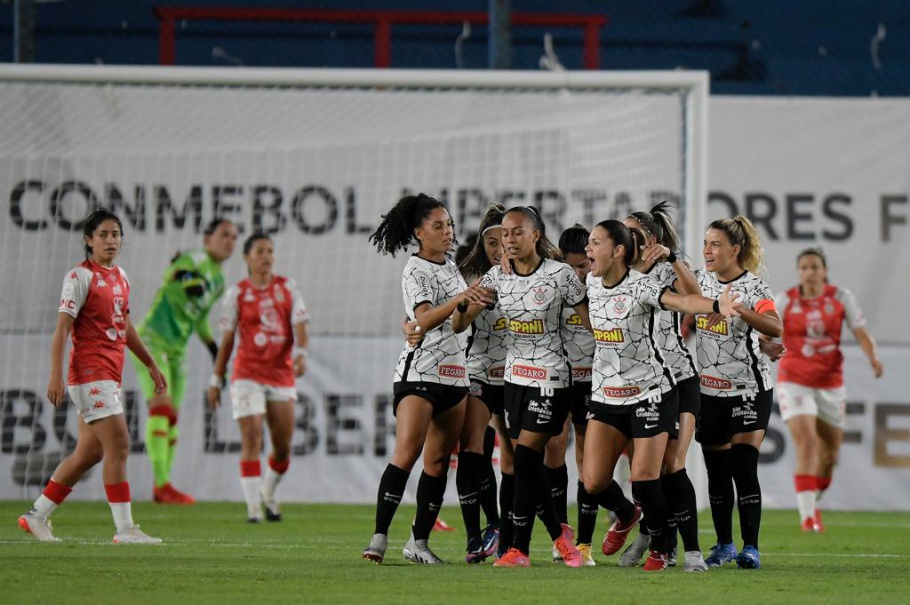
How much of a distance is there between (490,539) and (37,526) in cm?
270

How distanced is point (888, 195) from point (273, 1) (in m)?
6.20

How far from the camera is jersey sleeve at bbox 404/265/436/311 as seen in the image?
7.64m

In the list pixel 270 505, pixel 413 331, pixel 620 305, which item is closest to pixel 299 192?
pixel 270 505

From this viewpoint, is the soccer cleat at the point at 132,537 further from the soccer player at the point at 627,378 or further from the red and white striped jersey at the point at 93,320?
the soccer player at the point at 627,378

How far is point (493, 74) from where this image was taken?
1233cm

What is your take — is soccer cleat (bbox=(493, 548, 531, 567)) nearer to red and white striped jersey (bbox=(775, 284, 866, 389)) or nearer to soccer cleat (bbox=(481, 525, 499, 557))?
soccer cleat (bbox=(481, 525, 499, 557))

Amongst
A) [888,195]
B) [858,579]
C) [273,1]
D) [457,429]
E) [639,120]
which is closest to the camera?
[858,579]

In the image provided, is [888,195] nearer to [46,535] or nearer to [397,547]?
[397,547]

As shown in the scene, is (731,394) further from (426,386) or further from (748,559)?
(426,386)

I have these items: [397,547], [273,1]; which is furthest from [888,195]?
[397,547]

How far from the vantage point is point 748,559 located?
7863mm

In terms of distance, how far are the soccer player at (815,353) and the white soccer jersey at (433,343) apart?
14.6ft

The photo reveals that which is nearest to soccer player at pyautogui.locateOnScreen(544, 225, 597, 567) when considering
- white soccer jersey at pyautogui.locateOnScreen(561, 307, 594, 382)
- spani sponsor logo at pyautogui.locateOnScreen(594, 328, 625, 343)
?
white soccer jersey at pyautogui.locateOnScreen(561, 307, 594, 382)

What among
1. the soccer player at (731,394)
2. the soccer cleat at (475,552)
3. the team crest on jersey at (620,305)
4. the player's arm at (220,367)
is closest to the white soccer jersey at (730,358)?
the soccer player at (731,394)
